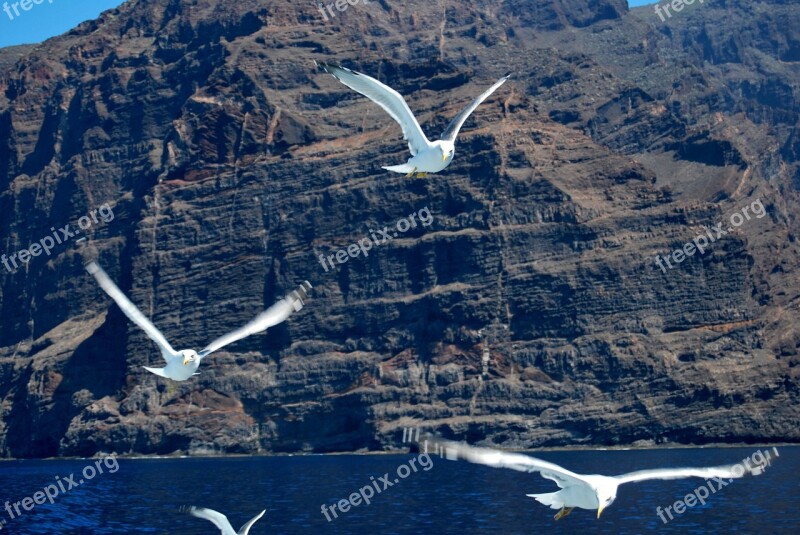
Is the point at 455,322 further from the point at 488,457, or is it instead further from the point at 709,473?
the point at 488,457

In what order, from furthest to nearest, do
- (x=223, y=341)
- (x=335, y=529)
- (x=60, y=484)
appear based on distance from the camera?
(x=60, y=484)
(x=335, y=529)
(x=223, y=341)

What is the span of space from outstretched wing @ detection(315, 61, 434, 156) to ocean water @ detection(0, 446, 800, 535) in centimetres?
2617

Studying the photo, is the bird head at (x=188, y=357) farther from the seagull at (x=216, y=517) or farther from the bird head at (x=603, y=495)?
the bird head at (x=603, y=495)

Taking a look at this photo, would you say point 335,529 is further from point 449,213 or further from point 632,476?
point 449,213

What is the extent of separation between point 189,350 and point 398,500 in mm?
40092

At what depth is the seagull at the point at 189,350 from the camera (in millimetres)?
42812

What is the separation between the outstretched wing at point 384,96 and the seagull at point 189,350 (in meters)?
5.45

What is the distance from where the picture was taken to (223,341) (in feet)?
151

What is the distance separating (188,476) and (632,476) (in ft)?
288

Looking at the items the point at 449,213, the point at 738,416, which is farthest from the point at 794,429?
the point at 449,213

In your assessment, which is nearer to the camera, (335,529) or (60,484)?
(335,529)

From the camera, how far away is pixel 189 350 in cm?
4638

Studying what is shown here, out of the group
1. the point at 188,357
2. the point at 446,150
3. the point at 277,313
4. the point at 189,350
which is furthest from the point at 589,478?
the point at 188,357

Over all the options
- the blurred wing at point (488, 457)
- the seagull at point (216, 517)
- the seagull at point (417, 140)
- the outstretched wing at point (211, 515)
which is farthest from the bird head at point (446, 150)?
the outstretched wing at point (211, 515)
